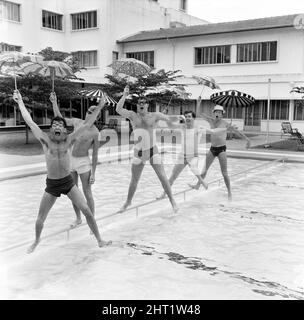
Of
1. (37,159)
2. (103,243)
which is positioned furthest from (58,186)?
(37,159)

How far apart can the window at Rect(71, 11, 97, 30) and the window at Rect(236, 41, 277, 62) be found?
11066 mm

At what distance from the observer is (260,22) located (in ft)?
90.3

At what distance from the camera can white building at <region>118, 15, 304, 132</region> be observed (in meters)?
25.8

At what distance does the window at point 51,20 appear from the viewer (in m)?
31.1

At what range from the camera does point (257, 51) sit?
27.3 meters

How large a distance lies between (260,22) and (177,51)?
580 centimetres

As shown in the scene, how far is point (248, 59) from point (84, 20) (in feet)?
41.7

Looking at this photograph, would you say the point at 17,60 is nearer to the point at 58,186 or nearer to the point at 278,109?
the point at 58,186

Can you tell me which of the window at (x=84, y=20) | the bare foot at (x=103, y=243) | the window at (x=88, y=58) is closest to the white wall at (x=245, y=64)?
the window at (x=88, y=58)

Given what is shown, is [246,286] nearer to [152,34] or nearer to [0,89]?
[0,89]

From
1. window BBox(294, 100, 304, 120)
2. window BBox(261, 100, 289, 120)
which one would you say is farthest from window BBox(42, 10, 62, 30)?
window BBox(294, 100, 304, 120)

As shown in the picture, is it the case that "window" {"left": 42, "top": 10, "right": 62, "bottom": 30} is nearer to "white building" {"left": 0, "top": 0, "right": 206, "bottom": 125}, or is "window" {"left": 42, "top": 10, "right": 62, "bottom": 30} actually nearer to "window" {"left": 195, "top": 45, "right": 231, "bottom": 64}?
"white building" {"left": 0, "top": 0, "right": 206, "bottom": 125}

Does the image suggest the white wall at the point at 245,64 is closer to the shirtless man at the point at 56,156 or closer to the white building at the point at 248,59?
the white building at the point at 248,59

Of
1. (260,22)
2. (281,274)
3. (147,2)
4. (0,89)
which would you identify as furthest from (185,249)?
(147,2)
